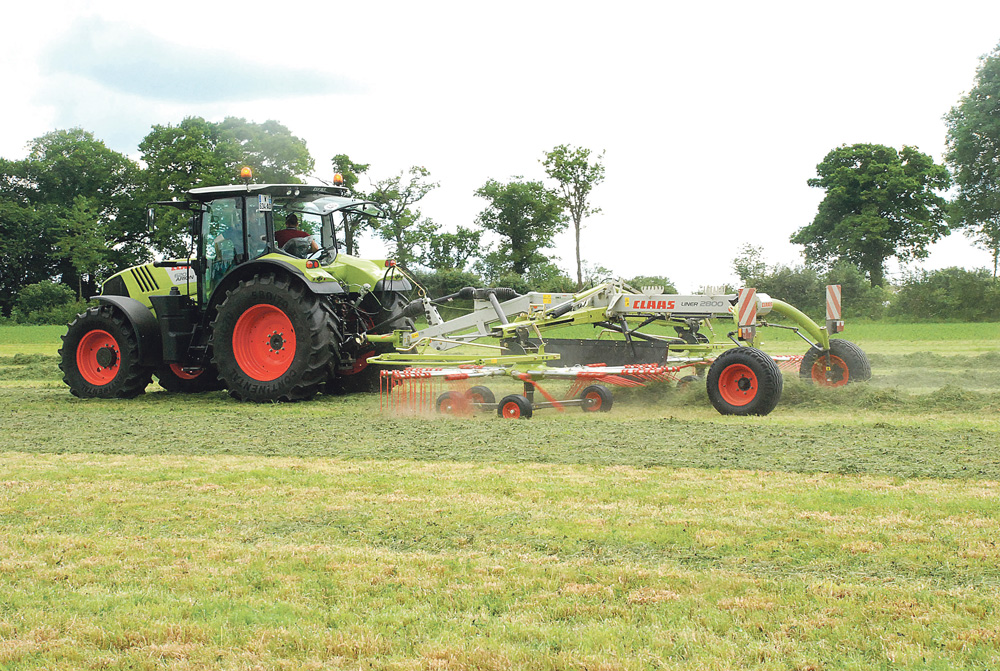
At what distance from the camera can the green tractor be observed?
10867 millimetres

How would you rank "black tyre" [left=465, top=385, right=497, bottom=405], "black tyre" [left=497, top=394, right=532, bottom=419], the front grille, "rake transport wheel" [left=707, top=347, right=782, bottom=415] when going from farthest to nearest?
the front grille < "black tyre" [left=465, top=385, right=497, bottom=405] < "black tyre" [left=497, top=394, right=532, bottom=419] < "rake transport wheel" [left=707, top=347, right=782, bottom=415]

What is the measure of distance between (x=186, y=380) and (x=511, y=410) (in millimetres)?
5689

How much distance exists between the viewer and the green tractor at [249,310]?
428 inches

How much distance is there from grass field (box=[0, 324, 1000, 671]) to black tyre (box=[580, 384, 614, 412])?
1.56 meters

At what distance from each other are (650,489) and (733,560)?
1.44 metres

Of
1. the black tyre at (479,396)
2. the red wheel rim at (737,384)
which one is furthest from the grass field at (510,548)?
the black tyre at (479,396)

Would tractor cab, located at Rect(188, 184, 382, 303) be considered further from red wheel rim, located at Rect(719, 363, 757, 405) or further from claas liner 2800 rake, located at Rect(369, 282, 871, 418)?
red wheel rim, located at Rect(719, 363, 757, 405)

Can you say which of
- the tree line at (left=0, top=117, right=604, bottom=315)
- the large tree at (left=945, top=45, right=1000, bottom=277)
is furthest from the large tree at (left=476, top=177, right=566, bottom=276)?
the large tree at (left=945, top=45, right=1000, bottom=277)

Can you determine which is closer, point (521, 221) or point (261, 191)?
point (261, 191)

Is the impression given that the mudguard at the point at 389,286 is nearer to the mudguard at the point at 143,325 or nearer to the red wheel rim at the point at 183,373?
the red wheel rim at the point at 183,373

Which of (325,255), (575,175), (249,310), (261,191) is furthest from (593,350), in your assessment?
(575,175)

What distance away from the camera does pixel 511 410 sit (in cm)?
923

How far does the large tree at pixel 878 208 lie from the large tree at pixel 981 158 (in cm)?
307

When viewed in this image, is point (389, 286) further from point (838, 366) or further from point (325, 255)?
point (838, 366)
